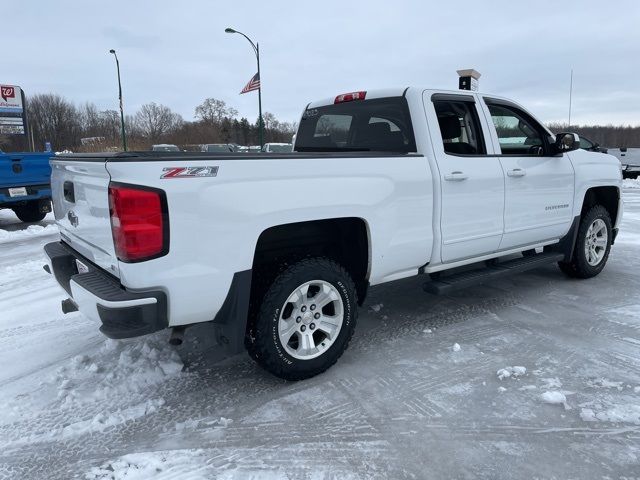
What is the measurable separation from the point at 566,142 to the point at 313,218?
116 inches

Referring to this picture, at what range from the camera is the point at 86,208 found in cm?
295

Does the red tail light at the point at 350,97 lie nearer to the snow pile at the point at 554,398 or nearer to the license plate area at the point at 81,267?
the license plate area at the point at 81,267

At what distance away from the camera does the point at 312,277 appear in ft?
10.2

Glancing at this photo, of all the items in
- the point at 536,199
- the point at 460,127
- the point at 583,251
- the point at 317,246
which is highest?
the point at 460,127

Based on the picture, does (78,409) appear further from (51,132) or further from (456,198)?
(51,132)

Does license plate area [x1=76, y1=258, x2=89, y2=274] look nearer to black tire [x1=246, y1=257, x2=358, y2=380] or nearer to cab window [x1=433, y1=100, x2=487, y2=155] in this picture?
black tire [x1=246, y1=257, x2=358, y2=380]

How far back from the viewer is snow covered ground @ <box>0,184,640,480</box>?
2.41m

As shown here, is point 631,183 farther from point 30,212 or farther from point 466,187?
point 30,212

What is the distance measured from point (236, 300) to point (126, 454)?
96 cm

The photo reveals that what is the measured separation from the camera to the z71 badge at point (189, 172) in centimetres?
248

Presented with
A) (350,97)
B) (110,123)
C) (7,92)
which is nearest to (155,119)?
(110,123)

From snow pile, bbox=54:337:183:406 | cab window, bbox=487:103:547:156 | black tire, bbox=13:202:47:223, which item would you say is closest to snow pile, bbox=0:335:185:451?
snow pile, bbox=54:337:183:406

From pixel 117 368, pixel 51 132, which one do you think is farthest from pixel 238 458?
pixel 51 132

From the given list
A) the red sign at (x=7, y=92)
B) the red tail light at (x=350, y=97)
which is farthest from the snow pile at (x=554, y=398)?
the red sign at (x=7, y=92)
